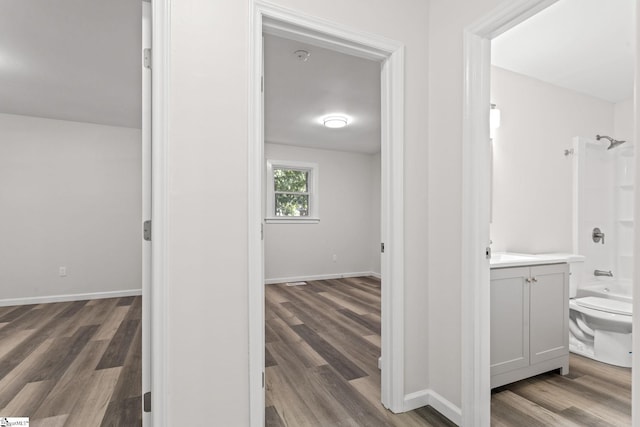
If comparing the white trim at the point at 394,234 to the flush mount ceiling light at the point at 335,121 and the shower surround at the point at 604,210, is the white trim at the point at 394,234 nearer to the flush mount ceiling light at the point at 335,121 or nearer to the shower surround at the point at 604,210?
the flush mount ceiling light at the point at 335,121

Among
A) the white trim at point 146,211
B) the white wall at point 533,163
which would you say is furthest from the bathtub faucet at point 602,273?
the white trim at point 146,211

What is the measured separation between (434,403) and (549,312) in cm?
107

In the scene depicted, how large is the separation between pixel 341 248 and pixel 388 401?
442 centimetres

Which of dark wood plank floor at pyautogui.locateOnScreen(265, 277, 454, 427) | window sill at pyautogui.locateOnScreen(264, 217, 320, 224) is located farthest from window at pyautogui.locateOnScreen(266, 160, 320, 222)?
dark wood plank floor at pyautogui.locateOnScreen(265, 277, 454, 427)

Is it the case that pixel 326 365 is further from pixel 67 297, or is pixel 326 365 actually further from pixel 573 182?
pixel 67 297

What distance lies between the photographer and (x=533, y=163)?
300 cm

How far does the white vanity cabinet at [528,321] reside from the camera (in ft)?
6.50

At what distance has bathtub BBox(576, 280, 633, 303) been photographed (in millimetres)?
3057

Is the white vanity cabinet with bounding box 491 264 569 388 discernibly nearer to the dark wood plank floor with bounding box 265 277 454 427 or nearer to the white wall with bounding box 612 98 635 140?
the dark wood plank floor with bounding box 265 277 454 427

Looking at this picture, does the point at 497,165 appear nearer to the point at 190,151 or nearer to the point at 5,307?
the point at 190,151

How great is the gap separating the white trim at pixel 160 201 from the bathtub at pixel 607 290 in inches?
146

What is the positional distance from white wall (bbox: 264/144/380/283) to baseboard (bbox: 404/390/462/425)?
13.1 feet

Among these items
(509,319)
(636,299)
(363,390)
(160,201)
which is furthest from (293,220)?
(636,299)

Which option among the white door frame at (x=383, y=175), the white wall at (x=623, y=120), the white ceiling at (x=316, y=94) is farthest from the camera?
the white wall at (x=623, y=120)
